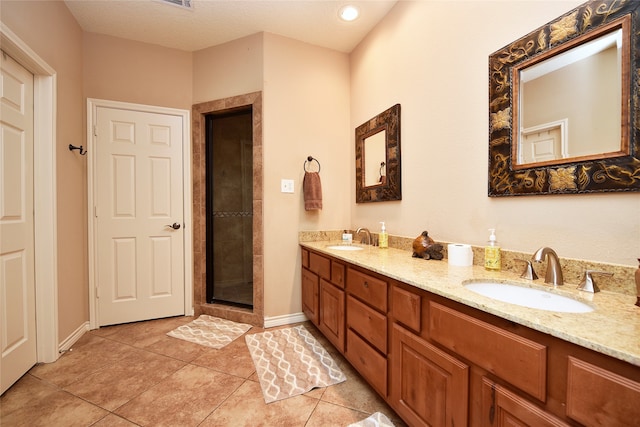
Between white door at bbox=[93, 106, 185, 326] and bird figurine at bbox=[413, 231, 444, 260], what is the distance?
2.28 m

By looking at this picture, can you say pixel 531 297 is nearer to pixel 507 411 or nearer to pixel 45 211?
pixel 507 411

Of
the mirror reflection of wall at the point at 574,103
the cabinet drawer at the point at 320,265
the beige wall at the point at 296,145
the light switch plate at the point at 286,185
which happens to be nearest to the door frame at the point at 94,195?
the beige wall at the point at 296,145

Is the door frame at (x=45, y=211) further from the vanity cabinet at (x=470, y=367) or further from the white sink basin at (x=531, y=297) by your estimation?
the white sink basin at (x=531, y=297)

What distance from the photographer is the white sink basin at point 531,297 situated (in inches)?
36.9

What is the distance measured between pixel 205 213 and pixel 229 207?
0.32 metres

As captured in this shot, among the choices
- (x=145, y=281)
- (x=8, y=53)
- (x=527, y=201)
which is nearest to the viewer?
(x=527, y=201)

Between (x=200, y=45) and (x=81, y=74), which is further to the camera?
(x=200, y=45)

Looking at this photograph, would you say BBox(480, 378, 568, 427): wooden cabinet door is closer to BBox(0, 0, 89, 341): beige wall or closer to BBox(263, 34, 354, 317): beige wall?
BBox(263, 34, 354, 317): beige wall

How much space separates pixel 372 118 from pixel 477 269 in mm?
1548

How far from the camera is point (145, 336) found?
2.30 metres

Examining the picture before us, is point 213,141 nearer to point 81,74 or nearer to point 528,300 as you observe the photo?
point 81,74

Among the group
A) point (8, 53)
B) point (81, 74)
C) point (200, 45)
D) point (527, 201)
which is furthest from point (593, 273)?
point (81, 74)

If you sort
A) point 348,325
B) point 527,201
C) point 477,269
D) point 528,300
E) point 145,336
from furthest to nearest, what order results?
point 145,336
point 348,325
point 477,269
point 527,201
point 528,300

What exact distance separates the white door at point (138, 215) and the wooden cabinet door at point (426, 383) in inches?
91.5
